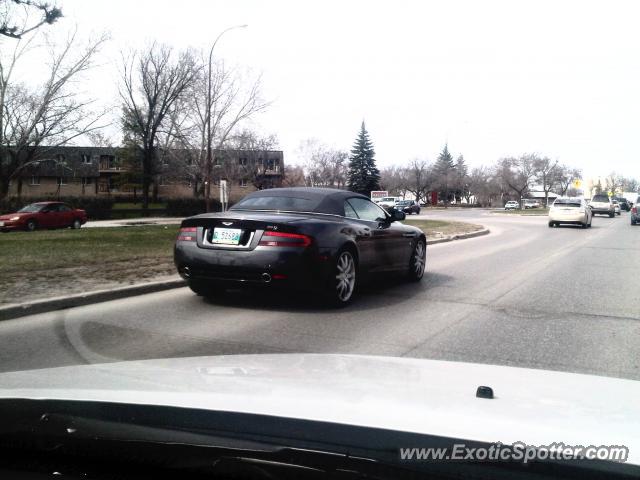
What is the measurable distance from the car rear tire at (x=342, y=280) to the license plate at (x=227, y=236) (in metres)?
1.20

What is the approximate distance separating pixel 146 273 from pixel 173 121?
48.2 meters

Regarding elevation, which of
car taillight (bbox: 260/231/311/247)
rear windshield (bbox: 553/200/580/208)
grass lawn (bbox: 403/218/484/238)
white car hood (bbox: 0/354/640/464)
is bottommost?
grass lawn (bbox: 403/218/484/238)

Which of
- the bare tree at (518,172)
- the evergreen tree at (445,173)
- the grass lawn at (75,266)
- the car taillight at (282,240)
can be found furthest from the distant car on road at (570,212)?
the evergreen tree at (445,173)

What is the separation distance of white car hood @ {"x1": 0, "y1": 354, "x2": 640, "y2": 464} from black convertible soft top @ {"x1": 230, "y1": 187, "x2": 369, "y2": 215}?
4.62m

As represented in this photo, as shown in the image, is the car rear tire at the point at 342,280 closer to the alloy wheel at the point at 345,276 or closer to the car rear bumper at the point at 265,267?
the alloy wheel at the point at 345,276

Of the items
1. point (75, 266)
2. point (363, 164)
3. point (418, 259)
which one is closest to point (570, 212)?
point (418, 259)

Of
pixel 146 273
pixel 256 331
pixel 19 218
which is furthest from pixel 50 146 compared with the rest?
pixel 256 331

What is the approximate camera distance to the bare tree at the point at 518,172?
9731 cm

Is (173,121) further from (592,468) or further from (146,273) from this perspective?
(592,468)

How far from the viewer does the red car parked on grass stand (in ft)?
92.9

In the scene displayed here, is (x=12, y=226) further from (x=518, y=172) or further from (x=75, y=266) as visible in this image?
(x=518, y=172)

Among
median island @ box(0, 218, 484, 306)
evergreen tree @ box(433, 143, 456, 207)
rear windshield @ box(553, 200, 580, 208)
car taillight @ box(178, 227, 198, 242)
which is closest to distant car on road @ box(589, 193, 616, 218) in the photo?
rear windshield @ box(553, 200, 580, 208)

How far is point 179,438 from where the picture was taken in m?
1.92

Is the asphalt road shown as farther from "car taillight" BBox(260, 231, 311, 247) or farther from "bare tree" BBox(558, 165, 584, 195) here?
"bare tree" BBox(558, 165, 584, 195)
